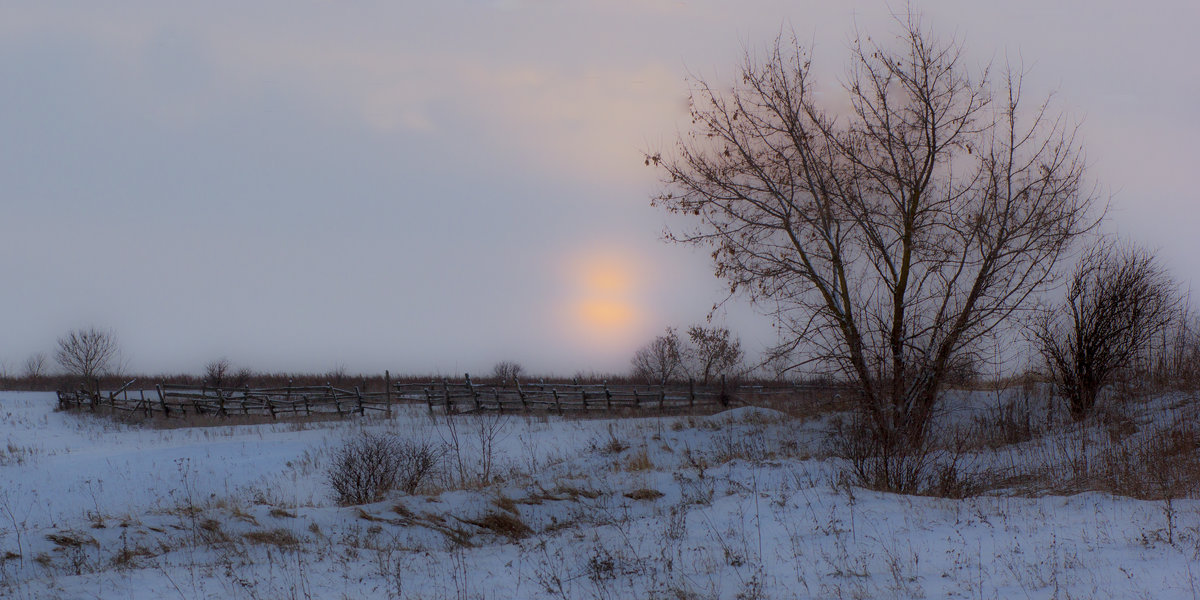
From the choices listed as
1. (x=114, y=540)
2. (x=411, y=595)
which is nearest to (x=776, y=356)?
(x=411, y=595)

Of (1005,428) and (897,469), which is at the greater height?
(897,469)

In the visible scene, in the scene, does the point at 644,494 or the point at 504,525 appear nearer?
the point at 504,525

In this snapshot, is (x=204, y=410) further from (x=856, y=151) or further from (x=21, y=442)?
(x=856, y=151)

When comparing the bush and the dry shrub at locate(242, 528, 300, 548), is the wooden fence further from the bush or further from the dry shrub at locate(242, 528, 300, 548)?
the dry shrub at locate(242, 528, 300, 548)

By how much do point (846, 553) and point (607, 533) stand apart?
2.36m

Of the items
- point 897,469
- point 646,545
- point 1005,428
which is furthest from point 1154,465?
point 646,545

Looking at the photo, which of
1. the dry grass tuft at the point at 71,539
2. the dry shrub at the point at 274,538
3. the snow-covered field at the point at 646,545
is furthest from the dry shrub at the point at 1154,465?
the dry grass tuft at the point at 71,539

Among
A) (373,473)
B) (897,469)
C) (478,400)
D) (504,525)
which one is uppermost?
(897,469)

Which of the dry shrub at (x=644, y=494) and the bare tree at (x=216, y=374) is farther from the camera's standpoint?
the bare tree at (x=216, y=374)

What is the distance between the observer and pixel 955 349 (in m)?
11.4

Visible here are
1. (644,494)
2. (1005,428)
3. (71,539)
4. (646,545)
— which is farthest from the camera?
(1005,428)

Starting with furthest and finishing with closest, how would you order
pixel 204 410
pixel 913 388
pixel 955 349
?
pixel 204 410
pixel 955 349
pixel 913 388

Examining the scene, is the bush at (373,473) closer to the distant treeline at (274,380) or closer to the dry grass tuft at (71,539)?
the dry grass tuft at (71,539)

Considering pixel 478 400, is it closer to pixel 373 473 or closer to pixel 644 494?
pixel 373 473
